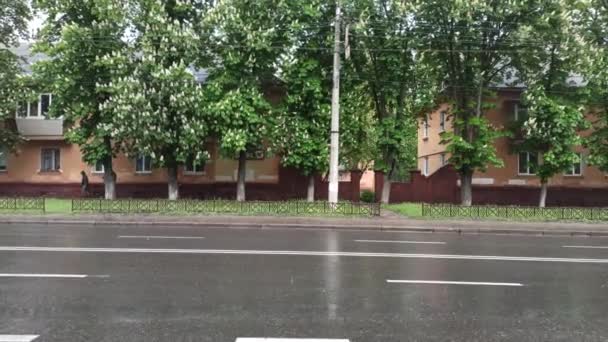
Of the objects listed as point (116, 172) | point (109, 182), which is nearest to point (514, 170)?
point (109, 182)

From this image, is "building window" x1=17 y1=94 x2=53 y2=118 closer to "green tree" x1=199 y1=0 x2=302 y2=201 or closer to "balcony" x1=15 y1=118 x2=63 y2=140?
"balcony" x1=15 y1=118 x2=63 y2=140

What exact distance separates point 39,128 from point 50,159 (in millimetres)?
1956

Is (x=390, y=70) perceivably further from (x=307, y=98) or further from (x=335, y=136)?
(x=335, y=136)

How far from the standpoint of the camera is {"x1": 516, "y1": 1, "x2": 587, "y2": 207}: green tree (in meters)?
24.1

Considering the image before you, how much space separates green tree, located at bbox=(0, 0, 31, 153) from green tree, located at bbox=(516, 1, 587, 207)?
2494 centimetres

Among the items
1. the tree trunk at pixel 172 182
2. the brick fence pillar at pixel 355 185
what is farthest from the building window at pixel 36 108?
the brick fence pillar at pixel 355 185

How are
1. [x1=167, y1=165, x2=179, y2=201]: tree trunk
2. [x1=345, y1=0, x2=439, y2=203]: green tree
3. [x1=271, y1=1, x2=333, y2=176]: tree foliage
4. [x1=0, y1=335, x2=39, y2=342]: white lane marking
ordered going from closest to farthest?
[x1=0, y1=335, x2=39, y2=342]: white lane marking < [x1=345, y1=0, x2=439, y2=203]: green tree < [x1=271, y1=1, x2=333, y2=176]: tree foliage < [x1=167, y1=165, x2=179, y2=201]: tree trunk

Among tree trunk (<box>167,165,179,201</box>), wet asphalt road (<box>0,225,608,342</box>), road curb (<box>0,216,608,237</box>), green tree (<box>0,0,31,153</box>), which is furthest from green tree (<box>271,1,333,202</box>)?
green tree (<box>0,0,31,153</box>)

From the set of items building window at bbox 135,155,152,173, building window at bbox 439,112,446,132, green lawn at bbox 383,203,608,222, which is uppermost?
building window at bbox 439,112,446,132

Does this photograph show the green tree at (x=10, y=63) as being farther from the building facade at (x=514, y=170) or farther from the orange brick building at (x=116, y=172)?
the building facade at (x=514, y=170)

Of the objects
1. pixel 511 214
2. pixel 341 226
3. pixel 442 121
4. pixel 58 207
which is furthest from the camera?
pixel 442 121

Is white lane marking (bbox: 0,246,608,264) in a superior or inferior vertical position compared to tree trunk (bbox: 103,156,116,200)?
inferior

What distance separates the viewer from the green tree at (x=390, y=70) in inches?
964

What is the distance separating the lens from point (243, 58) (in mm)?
24219
